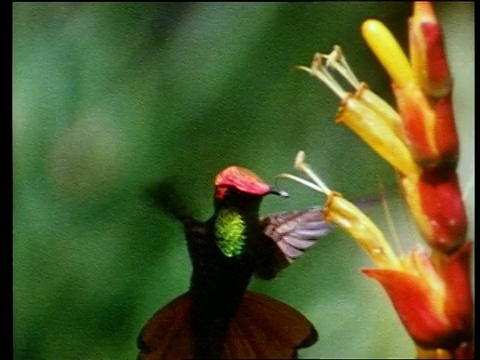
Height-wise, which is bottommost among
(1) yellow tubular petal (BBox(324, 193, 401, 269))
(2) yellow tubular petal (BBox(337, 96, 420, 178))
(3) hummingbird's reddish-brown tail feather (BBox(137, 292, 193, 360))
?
(3) hummingbird's reddish-brown tail feather (BBox(137, 292, 193, 360))

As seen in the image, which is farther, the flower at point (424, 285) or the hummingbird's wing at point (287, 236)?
the hummingbird's wing at point (287, 236)

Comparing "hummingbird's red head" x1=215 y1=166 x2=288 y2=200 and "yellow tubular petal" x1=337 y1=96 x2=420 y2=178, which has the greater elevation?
"yellow tubular petal" x1=337 y1=96 x2=420 y2=178

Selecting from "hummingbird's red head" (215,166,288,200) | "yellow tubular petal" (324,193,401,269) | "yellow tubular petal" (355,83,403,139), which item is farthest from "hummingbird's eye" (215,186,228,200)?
"yellow tubular petal" (355,83,403,139)

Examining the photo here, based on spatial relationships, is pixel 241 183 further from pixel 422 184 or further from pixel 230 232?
pixel 422 184

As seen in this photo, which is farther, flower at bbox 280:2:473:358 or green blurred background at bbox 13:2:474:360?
green blurred background at bbox 13:2:474:360

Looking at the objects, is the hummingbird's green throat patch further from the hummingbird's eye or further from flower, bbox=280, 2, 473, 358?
flower, bbox=280, 2, 473, 358

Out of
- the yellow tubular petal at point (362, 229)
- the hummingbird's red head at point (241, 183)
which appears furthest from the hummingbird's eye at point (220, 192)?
the yellow tubular petal at point (362, 229)

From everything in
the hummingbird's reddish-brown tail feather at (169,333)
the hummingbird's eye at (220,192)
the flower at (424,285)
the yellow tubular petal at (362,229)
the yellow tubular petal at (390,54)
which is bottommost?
the hummingbird's reddish-brown tail feather at (169,333)

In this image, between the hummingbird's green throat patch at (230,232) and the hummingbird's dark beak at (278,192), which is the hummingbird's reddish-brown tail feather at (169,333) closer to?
the hummingbird's green throat patch at (230,232)
